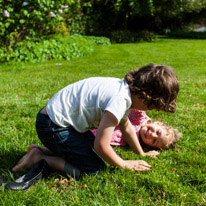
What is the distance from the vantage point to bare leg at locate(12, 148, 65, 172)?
263 cm

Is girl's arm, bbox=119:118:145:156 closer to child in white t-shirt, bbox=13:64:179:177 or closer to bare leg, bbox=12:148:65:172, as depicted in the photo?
child in white t-shirt, bbox=13:64:179:177

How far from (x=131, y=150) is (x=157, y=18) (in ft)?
107

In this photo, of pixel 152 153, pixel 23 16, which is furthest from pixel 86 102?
pixel 23 16

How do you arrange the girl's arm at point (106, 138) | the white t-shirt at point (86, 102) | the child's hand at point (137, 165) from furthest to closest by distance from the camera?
the child's hand at point (137, 165) < the white t-shirt at point (86, 102) < the girl's arm at point (106, 138)

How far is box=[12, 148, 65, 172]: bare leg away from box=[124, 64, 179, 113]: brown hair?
3.38ft

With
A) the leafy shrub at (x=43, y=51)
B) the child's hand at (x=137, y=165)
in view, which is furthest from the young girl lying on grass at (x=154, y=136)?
the leafy shrub at (x=43, y=51)

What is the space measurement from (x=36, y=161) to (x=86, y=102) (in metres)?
0.87

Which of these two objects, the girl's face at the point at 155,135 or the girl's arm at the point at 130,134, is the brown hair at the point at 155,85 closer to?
the girl's arm at the point at 130,134

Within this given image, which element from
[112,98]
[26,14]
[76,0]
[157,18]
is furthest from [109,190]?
[157,18]

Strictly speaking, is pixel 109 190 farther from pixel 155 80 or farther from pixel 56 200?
pixel 155 80

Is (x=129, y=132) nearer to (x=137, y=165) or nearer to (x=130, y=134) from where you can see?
(x=130, y=134)

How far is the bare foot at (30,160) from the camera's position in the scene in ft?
8.75

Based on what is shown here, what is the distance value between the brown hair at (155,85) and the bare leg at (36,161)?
1.03m

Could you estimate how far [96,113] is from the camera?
93.1 inches
